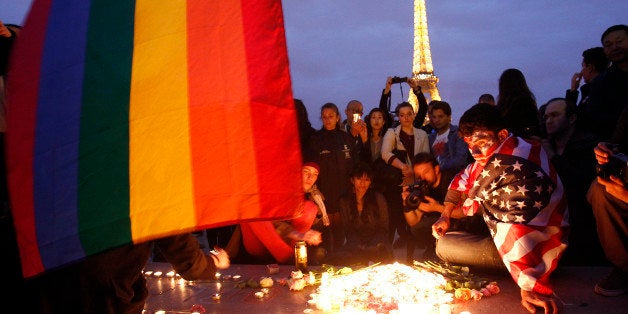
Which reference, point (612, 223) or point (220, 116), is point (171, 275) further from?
point (612, 223)

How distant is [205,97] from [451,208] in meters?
2.96

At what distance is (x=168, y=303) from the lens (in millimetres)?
3916

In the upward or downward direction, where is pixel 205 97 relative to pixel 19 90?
downward

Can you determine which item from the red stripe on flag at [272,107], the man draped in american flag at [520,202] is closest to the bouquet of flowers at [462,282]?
the man draped in american flag at [520,202]

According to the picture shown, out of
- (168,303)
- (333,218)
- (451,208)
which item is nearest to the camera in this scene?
(168,303)

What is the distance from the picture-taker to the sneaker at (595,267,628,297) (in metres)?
3.54

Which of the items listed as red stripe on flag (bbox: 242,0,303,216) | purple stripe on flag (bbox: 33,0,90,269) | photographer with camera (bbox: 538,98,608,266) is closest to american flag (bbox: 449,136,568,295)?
photographer with camera (bbox: 538,98,608,266)

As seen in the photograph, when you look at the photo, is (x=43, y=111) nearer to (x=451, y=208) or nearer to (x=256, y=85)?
(x=256, y=85)

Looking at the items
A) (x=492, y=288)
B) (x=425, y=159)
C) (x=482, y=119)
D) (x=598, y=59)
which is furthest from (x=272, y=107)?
(x=598, y=59)

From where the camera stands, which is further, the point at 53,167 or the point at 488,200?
the point at 488,200

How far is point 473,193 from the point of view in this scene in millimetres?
3764

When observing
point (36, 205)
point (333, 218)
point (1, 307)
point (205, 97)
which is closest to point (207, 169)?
point (205, 97)

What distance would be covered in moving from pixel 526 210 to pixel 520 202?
7 centimetres

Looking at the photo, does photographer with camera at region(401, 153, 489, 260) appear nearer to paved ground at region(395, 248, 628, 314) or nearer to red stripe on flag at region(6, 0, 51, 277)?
paved ground at region(395, 248, 628, 314)
